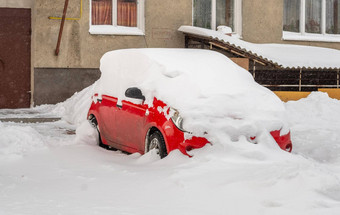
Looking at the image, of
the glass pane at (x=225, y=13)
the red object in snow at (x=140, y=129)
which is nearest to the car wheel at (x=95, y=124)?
the red object in snow at (x=140, y=129)

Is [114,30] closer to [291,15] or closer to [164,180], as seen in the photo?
[291,15]

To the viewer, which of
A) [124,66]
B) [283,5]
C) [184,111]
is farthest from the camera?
[283,5]

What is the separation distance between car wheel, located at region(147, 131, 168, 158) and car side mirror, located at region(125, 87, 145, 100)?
25.6 inches

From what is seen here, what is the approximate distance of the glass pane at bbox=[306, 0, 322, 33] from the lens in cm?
2228

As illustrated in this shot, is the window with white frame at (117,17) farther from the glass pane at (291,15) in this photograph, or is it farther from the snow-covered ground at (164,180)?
the snow-covered ground at (164,180)

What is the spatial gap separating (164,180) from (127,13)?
12563mm

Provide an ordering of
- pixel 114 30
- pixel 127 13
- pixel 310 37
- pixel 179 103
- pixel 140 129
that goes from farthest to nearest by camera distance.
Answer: pixel 310 37 < pixel 127 13 < pixel 114 30 < pixel 140 129 < pixel 179 103

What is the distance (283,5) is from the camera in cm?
Result: 2141

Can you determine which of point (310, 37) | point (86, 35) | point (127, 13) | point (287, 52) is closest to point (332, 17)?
point (310, 37)

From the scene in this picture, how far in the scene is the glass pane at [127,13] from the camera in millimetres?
18938

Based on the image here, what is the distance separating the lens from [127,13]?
1900 cm

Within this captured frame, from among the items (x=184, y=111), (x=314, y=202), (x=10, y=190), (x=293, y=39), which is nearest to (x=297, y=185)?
(x=314, y=202)

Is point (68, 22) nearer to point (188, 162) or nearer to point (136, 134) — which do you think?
point (136, 134)

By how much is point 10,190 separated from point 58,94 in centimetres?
1133
